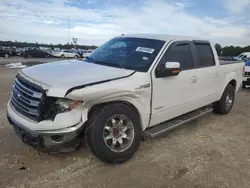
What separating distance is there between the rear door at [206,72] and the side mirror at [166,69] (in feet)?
3.43

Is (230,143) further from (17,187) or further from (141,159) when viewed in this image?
(17,187)

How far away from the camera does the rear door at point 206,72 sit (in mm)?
4648

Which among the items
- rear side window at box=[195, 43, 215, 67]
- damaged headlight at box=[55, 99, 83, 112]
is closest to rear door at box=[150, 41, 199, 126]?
rear side window at box=[195, 43, 215, 67]

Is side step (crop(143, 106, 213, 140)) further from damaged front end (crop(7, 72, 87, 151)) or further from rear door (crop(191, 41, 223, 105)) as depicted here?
damaged front end (crop(7, 72, 87, 151))

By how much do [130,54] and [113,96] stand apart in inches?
44.2

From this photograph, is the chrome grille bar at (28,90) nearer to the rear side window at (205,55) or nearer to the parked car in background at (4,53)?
the rear side window at (205,55)

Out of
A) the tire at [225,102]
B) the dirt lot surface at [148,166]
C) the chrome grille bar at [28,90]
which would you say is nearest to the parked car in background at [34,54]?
the dirt lot surface at [148,166]

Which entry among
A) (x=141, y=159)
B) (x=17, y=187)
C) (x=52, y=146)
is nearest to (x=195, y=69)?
(x=141, y=159)

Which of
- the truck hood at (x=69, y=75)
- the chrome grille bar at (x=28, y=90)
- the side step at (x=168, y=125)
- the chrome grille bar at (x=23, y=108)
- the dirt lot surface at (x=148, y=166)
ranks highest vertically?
the truck hood at (x=69, y=75)

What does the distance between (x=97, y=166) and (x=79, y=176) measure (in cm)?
33

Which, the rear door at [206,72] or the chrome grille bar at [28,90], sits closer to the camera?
the chrome grille bar at [28,90]

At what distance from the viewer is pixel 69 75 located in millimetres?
3143

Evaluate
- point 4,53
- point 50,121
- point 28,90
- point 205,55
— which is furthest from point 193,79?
point 4,53

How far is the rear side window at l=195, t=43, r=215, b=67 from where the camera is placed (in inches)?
187
